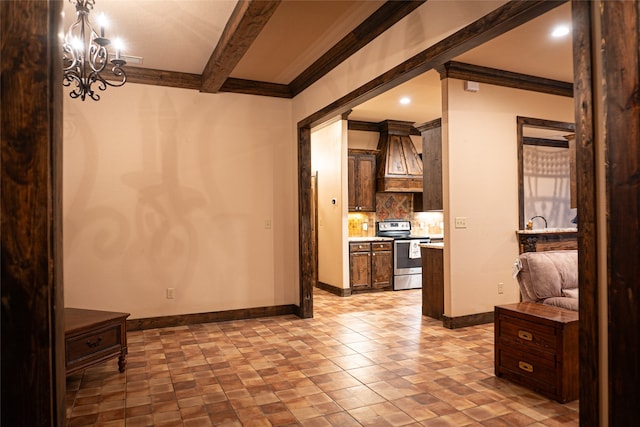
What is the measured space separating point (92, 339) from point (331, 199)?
4439 mm

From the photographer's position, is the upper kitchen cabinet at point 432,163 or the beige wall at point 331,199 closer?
the upper kitchen cabinet at point 432,163

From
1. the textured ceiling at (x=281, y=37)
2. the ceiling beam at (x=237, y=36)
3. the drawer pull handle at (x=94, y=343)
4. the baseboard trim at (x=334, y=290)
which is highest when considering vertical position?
the textured ceiling at (x=281, y=37)

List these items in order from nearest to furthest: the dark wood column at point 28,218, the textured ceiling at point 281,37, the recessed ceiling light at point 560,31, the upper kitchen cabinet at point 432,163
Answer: the dark wood column at point 28,218
the textured ceiling at point 281,37
the recessed ceiling light at point 560,31
the upper kitchen cabinet at point 432,163

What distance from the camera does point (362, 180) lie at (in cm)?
752

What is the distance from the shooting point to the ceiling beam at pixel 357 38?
10.2ft

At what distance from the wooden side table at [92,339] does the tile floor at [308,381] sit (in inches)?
8.0

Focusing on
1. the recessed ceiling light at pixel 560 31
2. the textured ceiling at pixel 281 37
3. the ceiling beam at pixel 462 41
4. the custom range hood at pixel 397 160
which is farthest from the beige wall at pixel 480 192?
the custom range hood at pixel 397 160

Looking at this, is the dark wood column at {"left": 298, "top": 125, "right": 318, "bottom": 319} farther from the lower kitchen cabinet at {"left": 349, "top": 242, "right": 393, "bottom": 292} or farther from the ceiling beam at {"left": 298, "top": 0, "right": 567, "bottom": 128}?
the lower kitchen cabinet at {"left": 349, "top": 242, "right": 393, "bottom": 292}

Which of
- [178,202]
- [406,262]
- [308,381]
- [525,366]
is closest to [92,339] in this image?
[308,381]

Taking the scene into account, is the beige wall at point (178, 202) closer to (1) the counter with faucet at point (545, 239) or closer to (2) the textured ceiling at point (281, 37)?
(2) the textured ceiling at point (281, 37)

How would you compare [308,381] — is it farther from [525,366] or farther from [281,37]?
[281,37]

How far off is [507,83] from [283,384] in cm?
422

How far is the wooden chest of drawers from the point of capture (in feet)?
9.24

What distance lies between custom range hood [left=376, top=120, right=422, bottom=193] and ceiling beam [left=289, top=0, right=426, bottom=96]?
9.24 ft
